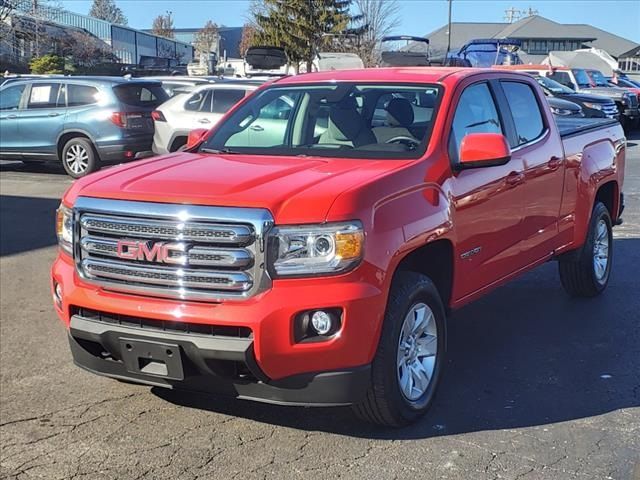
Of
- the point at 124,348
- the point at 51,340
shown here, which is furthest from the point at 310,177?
the point at 51,340

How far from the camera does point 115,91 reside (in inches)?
553

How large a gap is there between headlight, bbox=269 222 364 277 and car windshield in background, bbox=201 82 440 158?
1.02 metres

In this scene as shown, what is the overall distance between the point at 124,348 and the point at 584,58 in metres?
35.6

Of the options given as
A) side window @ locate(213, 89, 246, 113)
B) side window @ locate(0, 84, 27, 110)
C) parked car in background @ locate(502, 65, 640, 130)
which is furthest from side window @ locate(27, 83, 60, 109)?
parked car in background @ locate(502, 65, 640, 130)

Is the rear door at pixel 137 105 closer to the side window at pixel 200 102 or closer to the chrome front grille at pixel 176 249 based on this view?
the side window at pixel 200 102

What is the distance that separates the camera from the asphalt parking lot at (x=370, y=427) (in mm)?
3816

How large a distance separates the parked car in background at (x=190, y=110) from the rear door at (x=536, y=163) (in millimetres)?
8029

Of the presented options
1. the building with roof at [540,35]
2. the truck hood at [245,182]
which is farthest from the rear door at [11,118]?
the building with roof at [540,35]

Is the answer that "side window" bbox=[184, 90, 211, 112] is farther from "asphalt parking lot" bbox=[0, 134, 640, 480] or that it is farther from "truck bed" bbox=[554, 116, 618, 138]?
"asphalt parking lot" bbox=[0, 134, 640, 480]

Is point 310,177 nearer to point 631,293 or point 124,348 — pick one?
point 124,348

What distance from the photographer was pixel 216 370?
147 inches

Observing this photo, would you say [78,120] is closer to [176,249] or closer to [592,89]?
[176,249]

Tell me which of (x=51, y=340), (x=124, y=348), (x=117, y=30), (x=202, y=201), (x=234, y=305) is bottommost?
(x=51, y=340)

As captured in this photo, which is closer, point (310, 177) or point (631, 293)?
point (310, 177)
